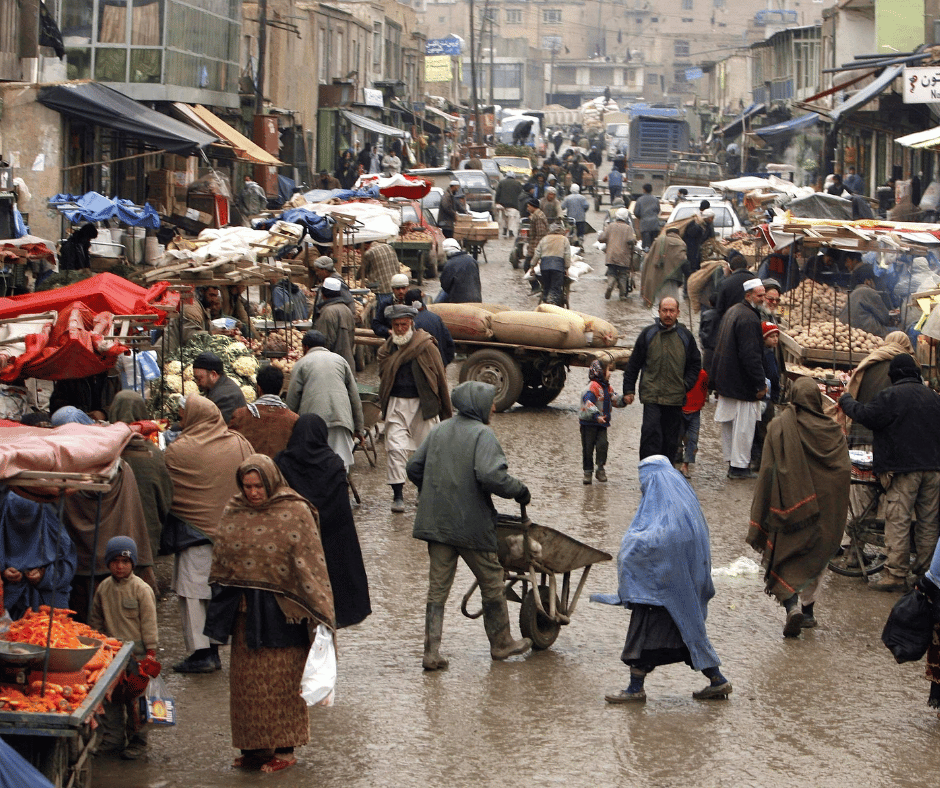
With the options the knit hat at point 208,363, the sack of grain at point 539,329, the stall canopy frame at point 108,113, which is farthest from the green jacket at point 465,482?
the stall canopy frame at point 108,113

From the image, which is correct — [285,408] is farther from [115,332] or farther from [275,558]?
[275,558]

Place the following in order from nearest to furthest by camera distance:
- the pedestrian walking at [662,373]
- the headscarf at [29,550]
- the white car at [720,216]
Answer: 1. the headscarf at [29,550]
2. the pedestrian walking at [662,373]
3. the white car at [720,216]

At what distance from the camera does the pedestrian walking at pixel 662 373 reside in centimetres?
1176

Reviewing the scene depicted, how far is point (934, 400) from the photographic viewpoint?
370 inches

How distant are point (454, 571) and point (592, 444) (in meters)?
4.74

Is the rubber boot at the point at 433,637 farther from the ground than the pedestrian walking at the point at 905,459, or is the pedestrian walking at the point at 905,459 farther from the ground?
the pedestrian walking at the point at 905,459

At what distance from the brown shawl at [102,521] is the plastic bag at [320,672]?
129cm

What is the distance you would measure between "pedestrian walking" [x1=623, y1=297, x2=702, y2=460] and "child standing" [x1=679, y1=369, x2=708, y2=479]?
0.66 m

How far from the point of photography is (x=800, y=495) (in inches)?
332

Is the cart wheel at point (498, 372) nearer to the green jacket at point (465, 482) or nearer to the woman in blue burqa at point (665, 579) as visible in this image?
the green jacket at point (465, 482)

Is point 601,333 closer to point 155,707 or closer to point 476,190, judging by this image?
point 155,707

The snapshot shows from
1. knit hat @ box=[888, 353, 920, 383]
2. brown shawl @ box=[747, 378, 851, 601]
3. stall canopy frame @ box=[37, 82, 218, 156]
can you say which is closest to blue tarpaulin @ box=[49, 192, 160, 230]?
stall canopy frame @ box=[37, 82, 218, 156]

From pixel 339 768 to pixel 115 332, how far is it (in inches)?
205

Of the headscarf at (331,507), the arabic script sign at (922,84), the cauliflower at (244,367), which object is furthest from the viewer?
the arabic script sign at (922,84)
